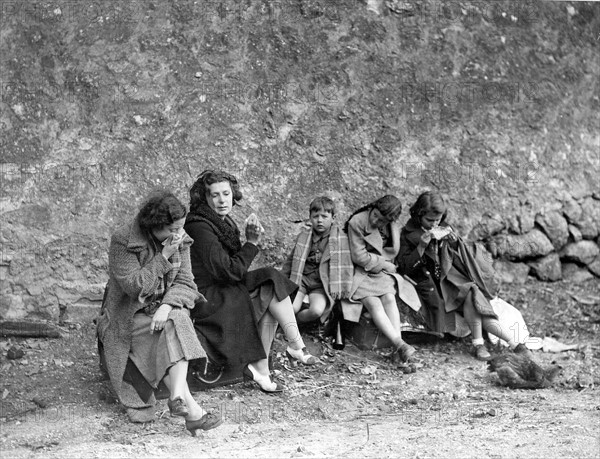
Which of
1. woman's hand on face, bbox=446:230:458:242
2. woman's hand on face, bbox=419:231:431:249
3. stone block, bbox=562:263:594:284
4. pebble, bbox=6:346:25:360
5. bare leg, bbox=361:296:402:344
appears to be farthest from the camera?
stone block, bbox=562:263:594:284

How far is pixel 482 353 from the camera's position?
781 cm

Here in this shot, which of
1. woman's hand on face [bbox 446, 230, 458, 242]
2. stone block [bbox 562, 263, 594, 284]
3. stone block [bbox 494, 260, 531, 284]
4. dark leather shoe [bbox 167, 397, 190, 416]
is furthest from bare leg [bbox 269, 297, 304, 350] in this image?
stone block [bbox 562, 263, 594, 284]

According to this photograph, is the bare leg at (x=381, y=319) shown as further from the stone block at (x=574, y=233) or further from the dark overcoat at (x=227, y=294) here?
the stone block at (x=574, y=233)

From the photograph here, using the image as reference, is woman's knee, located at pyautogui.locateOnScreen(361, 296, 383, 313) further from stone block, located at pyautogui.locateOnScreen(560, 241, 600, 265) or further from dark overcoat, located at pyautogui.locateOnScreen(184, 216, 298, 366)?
stone block, located at pyautogui.locateOnScreen(560, 241, 600, 265)

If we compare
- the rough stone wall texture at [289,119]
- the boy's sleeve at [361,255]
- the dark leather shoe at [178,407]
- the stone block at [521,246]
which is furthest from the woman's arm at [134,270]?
the stone block at [521,246]

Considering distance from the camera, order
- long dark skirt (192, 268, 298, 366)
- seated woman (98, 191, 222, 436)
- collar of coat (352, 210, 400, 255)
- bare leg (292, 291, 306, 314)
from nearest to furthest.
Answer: seated woman (98, 191, 222, 436)
long dark skirt (192, 268, 298, 366)
bare leg (292, 291, 306, 314)
collar of coat (352, 210, 400, 255)

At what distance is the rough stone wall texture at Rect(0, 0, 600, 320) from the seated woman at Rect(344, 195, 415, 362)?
0.96 meters

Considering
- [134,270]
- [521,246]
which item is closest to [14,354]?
[134,270]

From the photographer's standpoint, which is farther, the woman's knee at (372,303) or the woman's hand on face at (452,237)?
the woman's hand on face at (452,237)

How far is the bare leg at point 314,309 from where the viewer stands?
7.52 metres

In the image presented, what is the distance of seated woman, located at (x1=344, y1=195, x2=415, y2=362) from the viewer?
7.57m

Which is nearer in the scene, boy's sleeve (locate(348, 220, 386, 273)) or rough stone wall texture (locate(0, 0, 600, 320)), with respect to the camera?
boy's sleeve (locate(348, 220, 386, 273))

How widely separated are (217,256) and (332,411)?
1.30 metres

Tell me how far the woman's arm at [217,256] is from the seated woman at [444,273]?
1.75 meters
